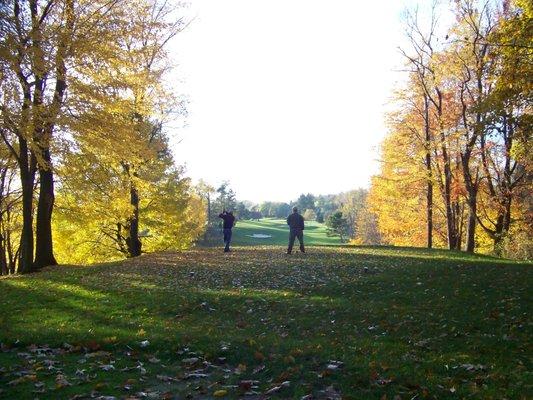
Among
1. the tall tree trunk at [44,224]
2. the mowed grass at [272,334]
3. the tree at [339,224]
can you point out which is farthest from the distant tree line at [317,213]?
the mowed grass at [272,334]

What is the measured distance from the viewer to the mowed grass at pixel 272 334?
595 cm

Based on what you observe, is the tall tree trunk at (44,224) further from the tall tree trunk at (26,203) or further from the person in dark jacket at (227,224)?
the person in dark jacket at (227,224)

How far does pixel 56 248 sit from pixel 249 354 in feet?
83.6

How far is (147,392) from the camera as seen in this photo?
19.3 feet

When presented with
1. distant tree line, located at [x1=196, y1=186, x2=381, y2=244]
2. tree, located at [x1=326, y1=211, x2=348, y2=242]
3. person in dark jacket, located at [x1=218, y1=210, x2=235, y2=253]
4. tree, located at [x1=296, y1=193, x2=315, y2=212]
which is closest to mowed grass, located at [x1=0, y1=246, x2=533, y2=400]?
person in dark jacket, located at [x1=218, y1=210, x2=235, y2=253]

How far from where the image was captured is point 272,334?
8430 mm

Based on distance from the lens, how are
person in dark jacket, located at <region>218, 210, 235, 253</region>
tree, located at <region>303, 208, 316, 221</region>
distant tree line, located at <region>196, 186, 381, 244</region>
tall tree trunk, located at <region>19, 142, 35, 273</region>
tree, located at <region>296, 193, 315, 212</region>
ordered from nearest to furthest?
tall tree trunk, located at <region>19, 142, 35, 273</region>, person in dark jacket, located at <region>218, 210, 235, 253</region>, distant tree line, located at <region>196, 186, 381, 244</region>, tree, located at <region>303, 208, 316, 221</region>, tree, located at <region>296, 193, 315, 212</region>

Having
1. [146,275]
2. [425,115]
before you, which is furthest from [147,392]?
[425,115]

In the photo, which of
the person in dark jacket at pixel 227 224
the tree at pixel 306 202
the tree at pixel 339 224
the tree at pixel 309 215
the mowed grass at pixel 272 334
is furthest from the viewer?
the tree at pixel 306 202

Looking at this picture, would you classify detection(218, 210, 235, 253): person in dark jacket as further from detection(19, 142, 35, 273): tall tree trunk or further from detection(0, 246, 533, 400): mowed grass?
detection(19, 142, 35, 273): tall tree trunk

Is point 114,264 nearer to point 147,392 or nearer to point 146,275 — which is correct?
point 146,275

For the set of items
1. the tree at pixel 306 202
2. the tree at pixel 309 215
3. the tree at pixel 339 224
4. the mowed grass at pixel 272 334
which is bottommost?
the mowed grass at pixel 272 334

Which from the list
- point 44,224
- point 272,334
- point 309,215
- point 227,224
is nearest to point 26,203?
point 44,224

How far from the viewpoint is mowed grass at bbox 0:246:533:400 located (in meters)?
5.95
